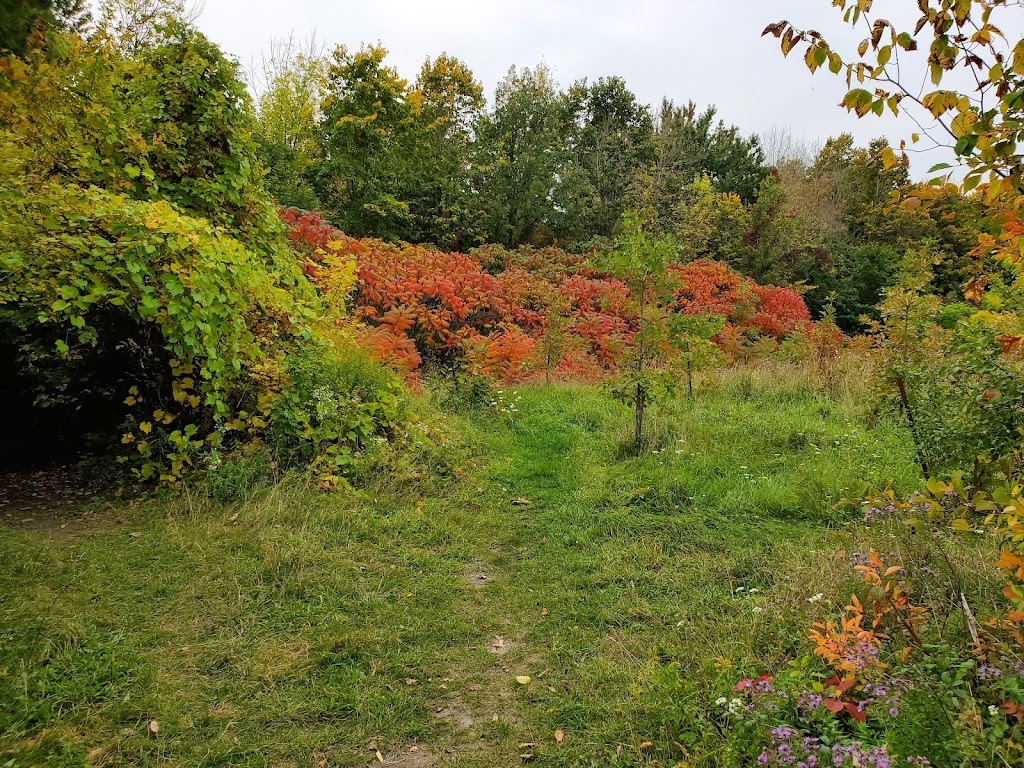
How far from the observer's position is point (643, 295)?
633 centimetres

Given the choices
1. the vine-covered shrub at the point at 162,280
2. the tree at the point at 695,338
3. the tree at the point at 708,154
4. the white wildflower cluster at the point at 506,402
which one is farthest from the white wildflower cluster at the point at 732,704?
the tree at the point at 708,154

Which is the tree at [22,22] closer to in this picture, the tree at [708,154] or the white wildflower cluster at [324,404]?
the white wildflower cluster at [324,404]

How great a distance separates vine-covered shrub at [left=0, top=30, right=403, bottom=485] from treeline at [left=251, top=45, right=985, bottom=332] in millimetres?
9768

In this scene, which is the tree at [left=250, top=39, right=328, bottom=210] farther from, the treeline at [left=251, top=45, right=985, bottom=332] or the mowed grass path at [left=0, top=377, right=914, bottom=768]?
the mowed grass path at [left=0, top=377, right=914, bottom=768]

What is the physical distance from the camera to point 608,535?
4344mm

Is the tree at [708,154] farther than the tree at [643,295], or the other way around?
the tree at [708,154]

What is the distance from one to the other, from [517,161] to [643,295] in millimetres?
13838

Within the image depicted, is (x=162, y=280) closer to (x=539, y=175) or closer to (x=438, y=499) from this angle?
(x=438, y=499)

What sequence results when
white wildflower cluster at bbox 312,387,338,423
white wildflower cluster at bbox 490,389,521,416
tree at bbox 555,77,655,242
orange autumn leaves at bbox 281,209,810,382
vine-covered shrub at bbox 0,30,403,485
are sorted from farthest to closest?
tree at bbox 555,77,655,242
orange autumn leaves at bbox 281,209,810,382
white wildflower cluster at bbox 490,389,521,416
white wildflower cluster at bbox 312,387,338,423
vine-covered shrub at bbox 0,30,403,485

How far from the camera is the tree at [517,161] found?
737 inches

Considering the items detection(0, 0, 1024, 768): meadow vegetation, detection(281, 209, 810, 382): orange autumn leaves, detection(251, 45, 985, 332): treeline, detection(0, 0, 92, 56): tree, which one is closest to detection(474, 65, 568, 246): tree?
detection(251, 45, 985, 332): treeline

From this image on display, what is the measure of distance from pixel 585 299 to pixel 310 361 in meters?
10.2

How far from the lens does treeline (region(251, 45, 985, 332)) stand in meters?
16.4

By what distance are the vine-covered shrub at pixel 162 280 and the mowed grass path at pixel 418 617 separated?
2.50 ft
